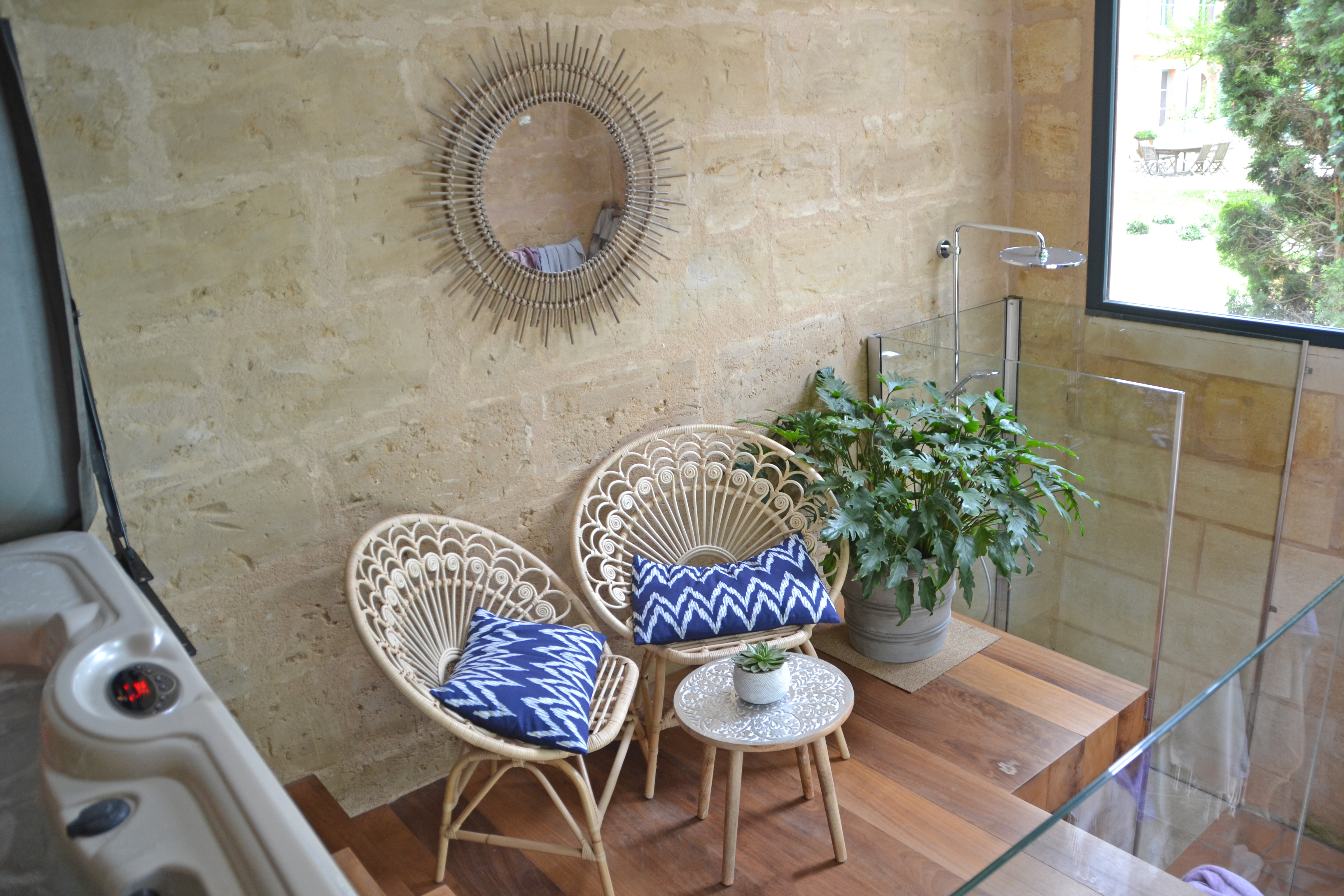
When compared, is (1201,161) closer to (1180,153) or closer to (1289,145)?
(1180,153)

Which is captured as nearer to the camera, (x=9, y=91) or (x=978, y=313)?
(x=9, y=91)

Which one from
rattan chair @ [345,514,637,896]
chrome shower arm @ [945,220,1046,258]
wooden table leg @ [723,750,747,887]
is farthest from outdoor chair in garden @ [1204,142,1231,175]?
rattan chair @ [345,514,637,896]

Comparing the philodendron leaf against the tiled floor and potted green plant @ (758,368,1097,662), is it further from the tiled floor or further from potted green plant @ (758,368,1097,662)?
the tiled floor

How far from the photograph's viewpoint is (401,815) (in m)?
2.45

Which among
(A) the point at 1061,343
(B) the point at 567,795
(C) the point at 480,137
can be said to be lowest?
(B) the point at 567,795

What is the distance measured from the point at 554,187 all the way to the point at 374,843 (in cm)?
163

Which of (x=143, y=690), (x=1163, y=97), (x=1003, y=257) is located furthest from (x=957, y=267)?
(x=143, y=690)

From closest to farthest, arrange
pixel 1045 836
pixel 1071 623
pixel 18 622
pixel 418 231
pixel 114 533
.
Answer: pixel 1045 836, pixel 18 622, pixel 114 533, pixel 418 231, pixel 1071 623

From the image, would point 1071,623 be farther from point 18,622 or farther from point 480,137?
point 18,622

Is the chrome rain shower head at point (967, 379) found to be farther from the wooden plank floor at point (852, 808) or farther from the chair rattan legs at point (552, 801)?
the chair rattan legs at point (552, 801)

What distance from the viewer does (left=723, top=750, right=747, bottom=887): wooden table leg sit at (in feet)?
6.91

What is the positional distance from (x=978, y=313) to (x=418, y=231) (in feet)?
6.49

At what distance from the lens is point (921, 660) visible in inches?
114

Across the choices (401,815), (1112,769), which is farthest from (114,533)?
(1112,769)
